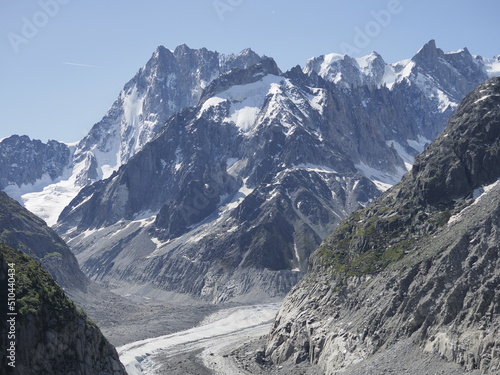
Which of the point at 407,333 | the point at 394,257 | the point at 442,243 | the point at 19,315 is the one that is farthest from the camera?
the point at 394,257

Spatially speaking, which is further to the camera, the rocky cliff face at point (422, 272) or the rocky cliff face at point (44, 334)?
the rocky cliff face at point (422, 272)

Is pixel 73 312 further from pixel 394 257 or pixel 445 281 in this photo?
pixel 394 257

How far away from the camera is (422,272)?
14812 cm

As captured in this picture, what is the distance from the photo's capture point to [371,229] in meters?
184

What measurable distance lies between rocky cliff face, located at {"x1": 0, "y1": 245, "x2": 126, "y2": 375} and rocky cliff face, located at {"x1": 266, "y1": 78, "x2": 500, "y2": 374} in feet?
185

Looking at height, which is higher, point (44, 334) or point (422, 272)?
point (44, 334)

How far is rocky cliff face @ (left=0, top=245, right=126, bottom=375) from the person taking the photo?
91.7 metres

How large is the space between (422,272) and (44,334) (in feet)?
257

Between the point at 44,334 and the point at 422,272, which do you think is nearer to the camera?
the point at 44,334

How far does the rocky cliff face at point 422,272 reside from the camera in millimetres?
132500

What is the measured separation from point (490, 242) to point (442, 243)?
491 inches

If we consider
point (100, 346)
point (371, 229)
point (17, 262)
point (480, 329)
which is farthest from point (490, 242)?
point (17, 262)

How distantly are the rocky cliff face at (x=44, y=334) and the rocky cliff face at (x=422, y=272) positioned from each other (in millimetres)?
56252

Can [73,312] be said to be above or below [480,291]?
above
